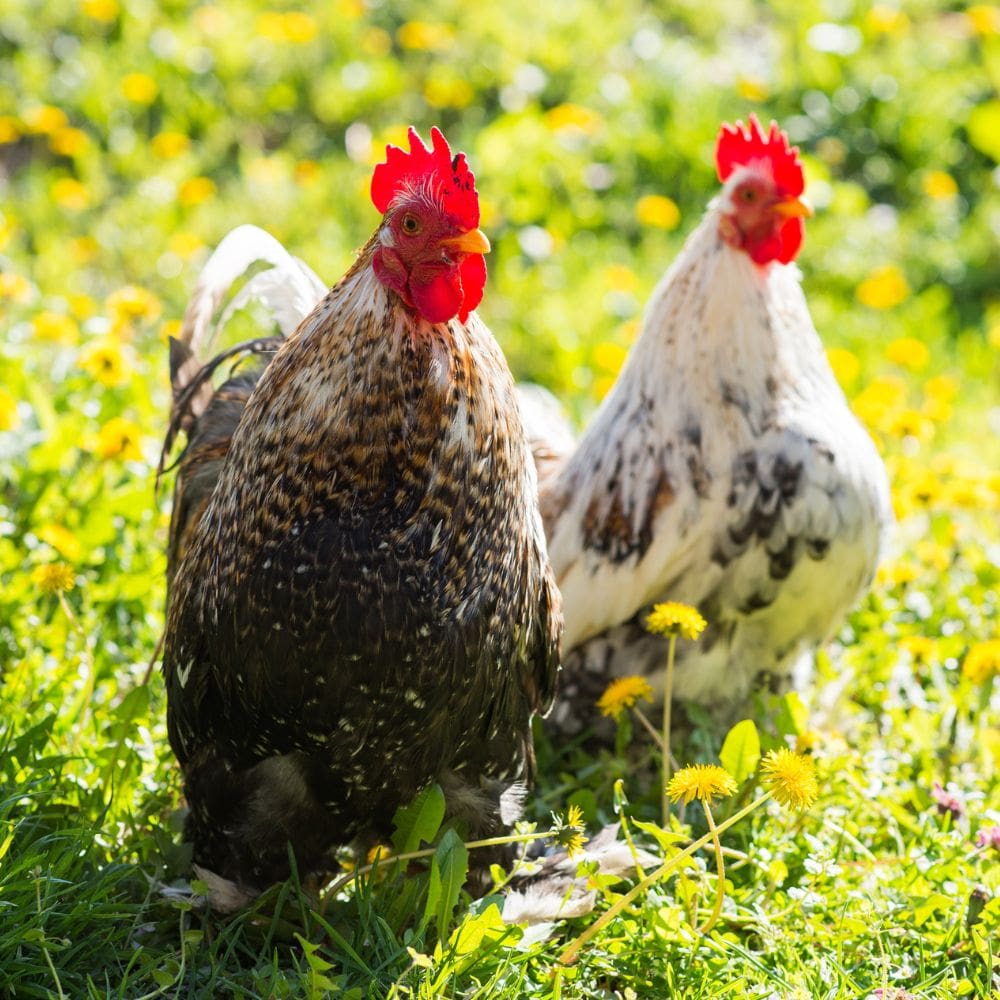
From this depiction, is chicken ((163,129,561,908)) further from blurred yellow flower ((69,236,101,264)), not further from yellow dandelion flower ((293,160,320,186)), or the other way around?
yellow dandelion flower ((293,160,320,186))

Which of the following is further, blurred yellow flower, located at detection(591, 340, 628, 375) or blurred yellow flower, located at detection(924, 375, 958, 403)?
blurred yellow flower, located at detection(591, 340, 628, 375)

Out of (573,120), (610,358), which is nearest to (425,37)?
(573,120)

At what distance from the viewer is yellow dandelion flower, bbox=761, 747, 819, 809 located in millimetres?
2508

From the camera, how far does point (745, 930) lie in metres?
3.02

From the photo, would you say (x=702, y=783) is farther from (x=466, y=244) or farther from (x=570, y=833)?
Answer: (x=466, y=244)

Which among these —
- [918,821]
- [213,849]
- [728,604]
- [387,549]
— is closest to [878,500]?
[728,604]

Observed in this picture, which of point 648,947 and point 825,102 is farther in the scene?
point 825,102

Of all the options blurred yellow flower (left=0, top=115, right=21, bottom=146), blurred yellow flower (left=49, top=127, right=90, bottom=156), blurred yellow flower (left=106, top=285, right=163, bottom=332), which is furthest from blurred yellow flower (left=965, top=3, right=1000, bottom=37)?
blurred yellow flower (left=106, top=285, right=163, bottom=332)

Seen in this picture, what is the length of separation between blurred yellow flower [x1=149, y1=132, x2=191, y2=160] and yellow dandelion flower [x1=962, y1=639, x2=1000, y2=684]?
16.4 ft

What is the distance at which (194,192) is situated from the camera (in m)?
6.43

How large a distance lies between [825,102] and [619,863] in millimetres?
5919

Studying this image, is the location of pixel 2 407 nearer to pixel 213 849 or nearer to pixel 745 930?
pixel 213 849

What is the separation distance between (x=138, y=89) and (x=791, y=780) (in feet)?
19.6

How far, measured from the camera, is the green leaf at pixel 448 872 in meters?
2.68
